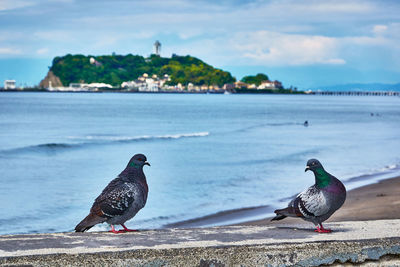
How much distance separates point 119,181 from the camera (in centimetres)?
517

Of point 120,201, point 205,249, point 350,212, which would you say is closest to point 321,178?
point 205,249

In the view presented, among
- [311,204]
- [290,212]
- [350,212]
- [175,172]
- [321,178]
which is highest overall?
[321,178]

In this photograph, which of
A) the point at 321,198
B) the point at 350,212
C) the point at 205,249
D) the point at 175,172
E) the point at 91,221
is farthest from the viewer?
the point at 175,172

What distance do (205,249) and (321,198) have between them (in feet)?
4.21

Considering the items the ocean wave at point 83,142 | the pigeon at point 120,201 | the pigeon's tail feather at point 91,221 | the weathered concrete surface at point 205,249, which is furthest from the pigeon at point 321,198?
the ocean wave at point 83,142

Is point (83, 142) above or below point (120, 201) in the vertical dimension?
below

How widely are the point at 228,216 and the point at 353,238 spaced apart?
9803 mm

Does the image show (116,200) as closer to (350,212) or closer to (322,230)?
(322,230)

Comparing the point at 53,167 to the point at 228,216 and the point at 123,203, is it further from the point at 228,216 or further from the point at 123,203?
the point at 123,203

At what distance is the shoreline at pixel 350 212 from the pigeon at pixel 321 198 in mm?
6299

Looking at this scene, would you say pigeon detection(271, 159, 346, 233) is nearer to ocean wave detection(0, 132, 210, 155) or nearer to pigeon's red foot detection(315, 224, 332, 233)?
pigeon's red foot detection(315, 224, 332, 233)

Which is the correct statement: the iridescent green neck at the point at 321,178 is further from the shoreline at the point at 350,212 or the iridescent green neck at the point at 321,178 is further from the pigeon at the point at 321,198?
the shoreline at the point at 350,212

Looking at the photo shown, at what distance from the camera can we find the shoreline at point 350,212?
11.9 meters

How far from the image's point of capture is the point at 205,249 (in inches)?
167
